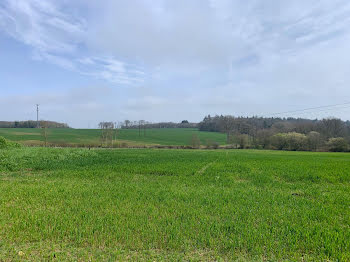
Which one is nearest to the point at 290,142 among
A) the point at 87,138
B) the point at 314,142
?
the point at 314,142

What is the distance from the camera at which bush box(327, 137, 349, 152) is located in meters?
56.9

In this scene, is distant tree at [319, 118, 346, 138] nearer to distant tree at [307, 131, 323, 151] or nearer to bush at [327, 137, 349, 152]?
distant tree at [307, 131, 323, 151]

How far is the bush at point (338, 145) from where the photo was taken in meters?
56.9

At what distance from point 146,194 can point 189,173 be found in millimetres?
6069

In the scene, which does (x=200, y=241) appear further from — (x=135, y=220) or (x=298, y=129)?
(x=298, y=129)

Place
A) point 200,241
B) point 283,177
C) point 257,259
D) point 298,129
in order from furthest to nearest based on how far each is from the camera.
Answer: point 298,129 → point 283,177 → point 200,241 → point 257,259

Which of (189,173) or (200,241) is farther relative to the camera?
(189,173)

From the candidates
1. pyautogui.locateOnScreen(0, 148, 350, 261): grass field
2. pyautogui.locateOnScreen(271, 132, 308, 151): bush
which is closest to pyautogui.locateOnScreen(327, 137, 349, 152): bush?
pyautogui.locateOnScreen(271, 132, 308, 151): bush

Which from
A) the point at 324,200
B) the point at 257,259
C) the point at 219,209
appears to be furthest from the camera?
the point at 324,200

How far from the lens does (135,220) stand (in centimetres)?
689

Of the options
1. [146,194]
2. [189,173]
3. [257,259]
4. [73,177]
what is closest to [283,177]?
[189,173]

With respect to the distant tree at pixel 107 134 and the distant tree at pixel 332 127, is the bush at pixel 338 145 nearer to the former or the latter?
the distant tree at pixel 332 127

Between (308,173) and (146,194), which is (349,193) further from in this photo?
(146,194)

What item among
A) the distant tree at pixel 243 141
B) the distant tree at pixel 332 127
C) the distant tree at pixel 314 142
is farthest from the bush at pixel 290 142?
the distant tree at pixel 332 127
